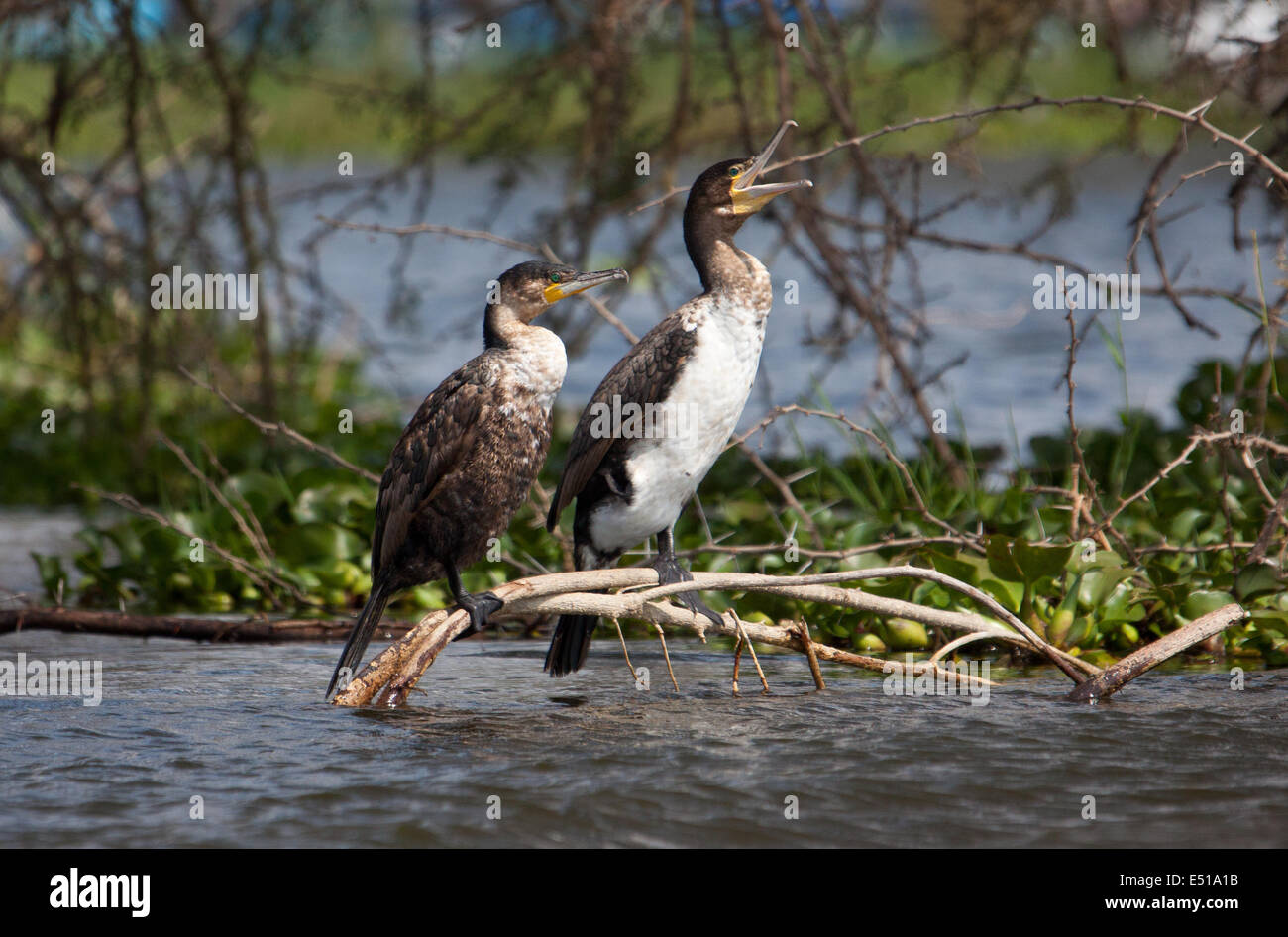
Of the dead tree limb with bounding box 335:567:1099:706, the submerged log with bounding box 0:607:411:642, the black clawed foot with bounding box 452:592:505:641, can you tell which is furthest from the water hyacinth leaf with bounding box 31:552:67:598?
the black clawed foot with bounding box 452:592:505:641

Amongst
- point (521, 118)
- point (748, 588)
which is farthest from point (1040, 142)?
point (748, 588)

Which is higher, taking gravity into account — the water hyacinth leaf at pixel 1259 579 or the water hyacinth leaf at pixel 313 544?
the water hyacinth leaf at pixel 313 544

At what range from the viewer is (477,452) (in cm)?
375

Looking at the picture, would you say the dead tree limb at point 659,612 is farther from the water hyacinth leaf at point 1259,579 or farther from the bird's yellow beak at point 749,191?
the bird's yellow beak at point 749,191

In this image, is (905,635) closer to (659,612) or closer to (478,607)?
(659,612)

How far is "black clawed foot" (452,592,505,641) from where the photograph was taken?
12.1ft

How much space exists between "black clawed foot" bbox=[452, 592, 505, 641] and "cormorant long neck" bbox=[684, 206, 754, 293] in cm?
103

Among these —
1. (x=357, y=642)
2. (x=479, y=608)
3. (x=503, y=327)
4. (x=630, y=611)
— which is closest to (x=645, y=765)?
(x=630, y=611)

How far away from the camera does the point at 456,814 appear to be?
296cm

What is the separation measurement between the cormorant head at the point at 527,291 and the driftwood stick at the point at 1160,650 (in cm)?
165

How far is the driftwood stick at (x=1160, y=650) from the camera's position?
139 inches

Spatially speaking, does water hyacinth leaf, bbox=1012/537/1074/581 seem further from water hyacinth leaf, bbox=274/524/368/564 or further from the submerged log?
water hyacinth leaf, bbox=274/524/368/564

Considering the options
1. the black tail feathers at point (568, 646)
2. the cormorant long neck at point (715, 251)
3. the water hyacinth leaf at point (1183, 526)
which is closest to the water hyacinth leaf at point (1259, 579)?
the water hyacinth leaf at point (1183, 526)
